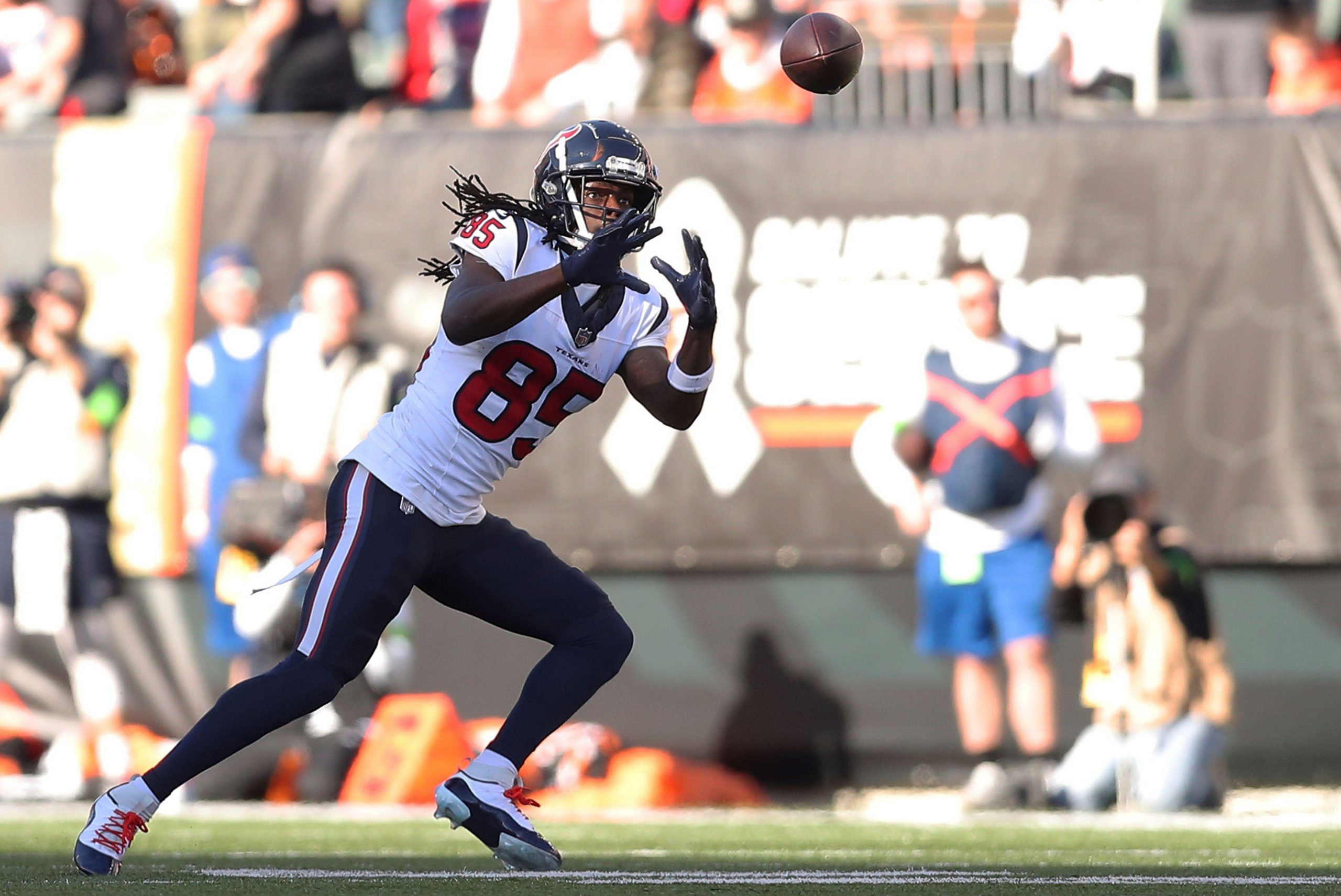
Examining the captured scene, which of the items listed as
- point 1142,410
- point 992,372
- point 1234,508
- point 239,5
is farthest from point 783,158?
point 239,5

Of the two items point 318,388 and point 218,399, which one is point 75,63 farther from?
point 318,388

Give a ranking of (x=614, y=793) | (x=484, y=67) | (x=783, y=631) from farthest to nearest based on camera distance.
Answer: (x=484, y=67)
(x=783, y=631)
(x=614, y=793)

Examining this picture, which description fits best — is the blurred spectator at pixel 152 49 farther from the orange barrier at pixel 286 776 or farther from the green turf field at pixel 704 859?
the green turf field at pixel 704 859

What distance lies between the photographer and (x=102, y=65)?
9719 mm

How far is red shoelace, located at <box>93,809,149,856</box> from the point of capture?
4.48m

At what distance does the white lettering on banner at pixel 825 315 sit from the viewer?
8492mm

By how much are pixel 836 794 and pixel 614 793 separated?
1003mm

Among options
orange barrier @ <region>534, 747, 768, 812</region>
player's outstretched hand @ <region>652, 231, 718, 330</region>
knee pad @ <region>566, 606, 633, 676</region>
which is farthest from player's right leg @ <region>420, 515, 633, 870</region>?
orange barrier @ <region>534, 747, 768, 812</region>

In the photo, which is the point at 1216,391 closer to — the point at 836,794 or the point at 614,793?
the point at 836,794

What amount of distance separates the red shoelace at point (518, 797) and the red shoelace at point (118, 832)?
0.80 meters

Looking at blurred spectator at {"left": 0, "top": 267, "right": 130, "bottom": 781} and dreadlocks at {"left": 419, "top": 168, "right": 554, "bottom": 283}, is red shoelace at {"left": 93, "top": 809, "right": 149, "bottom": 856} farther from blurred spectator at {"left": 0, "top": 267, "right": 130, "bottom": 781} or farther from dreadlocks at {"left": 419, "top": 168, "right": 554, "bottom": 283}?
blurred spectator at {"left": 0, "top": 267, "right": 130, "bottom": 781}

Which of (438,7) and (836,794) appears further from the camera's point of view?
(438,7)

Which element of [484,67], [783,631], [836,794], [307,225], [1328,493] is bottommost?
[836,794]

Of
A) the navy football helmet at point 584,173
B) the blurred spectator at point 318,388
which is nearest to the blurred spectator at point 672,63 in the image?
the blurred spectator at point 318,388
